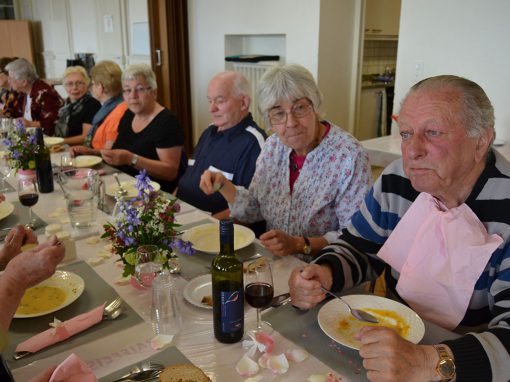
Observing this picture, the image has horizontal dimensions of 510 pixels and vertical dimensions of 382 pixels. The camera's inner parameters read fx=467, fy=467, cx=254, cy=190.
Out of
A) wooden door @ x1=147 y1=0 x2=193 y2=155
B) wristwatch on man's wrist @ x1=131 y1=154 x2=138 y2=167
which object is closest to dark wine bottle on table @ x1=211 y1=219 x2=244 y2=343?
wristwatch on man's wrist @ x1=131 y1=154 x2=138 y2=167

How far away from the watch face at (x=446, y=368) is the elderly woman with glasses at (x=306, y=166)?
766mm

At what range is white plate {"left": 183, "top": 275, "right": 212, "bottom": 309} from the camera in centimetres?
127

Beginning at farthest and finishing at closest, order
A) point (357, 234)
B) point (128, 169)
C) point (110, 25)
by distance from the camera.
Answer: point (110, 25) < point (128, 169) < point (357, 234)

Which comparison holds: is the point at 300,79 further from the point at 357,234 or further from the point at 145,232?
the point at 145,232

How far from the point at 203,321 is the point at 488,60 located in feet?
9.80

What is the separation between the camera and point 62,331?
3.68ft

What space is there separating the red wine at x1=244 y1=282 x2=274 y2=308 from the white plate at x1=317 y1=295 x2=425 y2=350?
0.45 feet

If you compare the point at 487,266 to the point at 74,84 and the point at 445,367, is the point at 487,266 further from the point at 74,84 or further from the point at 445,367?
the point at 74,84

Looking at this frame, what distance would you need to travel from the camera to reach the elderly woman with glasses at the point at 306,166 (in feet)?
5.92

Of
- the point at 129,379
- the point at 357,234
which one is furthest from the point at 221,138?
the point at 129,379

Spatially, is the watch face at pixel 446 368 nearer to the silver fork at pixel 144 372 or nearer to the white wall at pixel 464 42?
the silver fork at pixel 144 372

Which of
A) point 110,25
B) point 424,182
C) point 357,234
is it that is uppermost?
point 110,25

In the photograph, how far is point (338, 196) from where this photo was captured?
1.83 metres

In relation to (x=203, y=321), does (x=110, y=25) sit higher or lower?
higher
